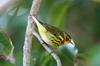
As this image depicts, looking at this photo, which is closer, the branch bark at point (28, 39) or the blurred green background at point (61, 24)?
the branch bark at point (28, 39)

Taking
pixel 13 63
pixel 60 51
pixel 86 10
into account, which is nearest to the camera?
pixel 13 63

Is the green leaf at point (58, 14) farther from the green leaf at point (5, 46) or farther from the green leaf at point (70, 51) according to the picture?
the green leaf at point (5, 46)

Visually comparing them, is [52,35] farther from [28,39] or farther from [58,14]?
[58,14]

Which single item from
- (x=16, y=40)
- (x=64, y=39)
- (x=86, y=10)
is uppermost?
(x=86, y=10)

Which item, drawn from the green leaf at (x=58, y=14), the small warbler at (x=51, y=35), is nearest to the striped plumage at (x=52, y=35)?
the small warbler at (x=51, y=35)

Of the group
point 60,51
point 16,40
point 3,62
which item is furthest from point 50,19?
point 3,62

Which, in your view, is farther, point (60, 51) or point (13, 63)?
point (60, 51)

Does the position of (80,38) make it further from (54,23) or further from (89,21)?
(54,23)

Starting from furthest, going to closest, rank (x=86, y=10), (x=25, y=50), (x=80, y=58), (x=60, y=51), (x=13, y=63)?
(x=86, y=10) < (x=80, y=58) < (x=60, y=51) < (x=13, y=63) < (x=25, y=50)
